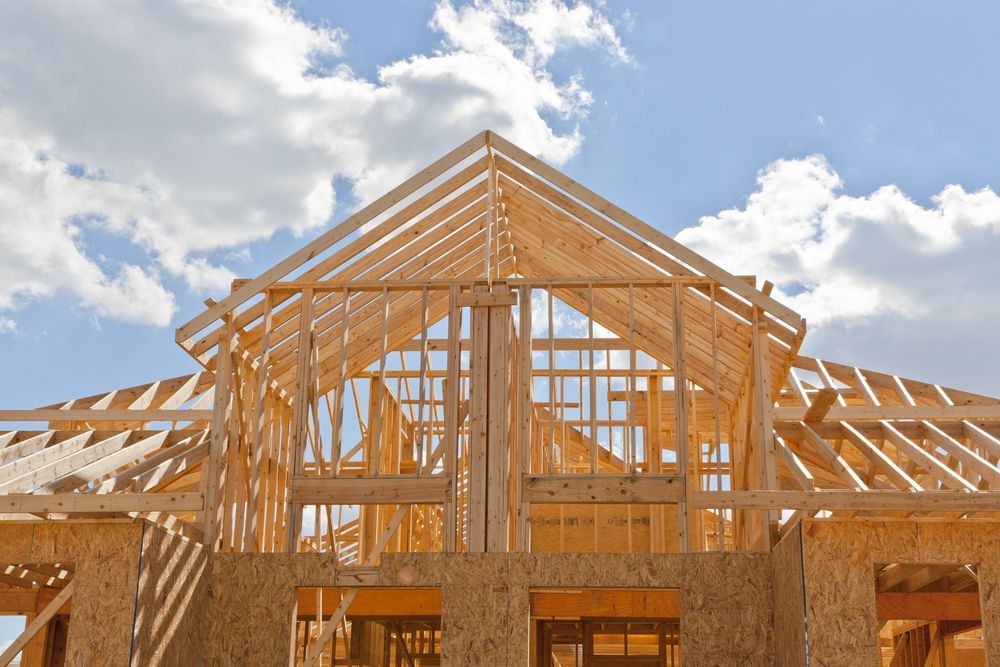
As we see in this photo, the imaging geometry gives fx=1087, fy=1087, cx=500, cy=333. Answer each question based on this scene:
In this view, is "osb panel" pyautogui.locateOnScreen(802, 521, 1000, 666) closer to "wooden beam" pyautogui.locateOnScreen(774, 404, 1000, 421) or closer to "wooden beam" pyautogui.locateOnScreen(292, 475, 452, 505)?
"wooden beam" pyautogui.locateOnScreen(774, 404, 1000, 421)

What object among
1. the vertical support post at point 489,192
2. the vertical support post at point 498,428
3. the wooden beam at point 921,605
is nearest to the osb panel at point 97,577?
the vertical support post at point 498,428

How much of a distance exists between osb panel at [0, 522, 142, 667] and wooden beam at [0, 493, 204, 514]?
22 centimetres

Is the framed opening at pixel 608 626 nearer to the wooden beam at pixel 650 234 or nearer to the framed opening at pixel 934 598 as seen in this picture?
the framed opening at pixel 934 598

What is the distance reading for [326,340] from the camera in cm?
1688

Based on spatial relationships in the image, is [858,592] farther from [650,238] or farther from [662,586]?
[650,238]

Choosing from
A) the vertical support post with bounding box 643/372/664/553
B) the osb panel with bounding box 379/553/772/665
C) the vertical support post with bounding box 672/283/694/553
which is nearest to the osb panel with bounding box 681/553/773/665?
the osb panel with bounding box 379/553/772/665

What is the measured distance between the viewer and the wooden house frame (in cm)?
1200

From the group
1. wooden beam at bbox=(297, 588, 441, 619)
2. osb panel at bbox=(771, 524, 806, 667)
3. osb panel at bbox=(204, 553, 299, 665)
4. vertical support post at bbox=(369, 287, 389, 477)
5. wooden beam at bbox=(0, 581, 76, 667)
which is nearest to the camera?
osb panel at bbox=(771, 524, 806, 667)

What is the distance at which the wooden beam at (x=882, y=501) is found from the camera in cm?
1153

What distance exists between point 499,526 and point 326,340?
458 centimetres

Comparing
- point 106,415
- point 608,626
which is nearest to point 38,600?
point 106,415

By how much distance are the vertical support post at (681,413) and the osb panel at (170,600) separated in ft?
19.9

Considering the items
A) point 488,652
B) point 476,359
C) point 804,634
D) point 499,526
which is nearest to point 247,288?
point 476,359

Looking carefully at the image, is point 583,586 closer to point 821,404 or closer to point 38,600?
point 821,404
